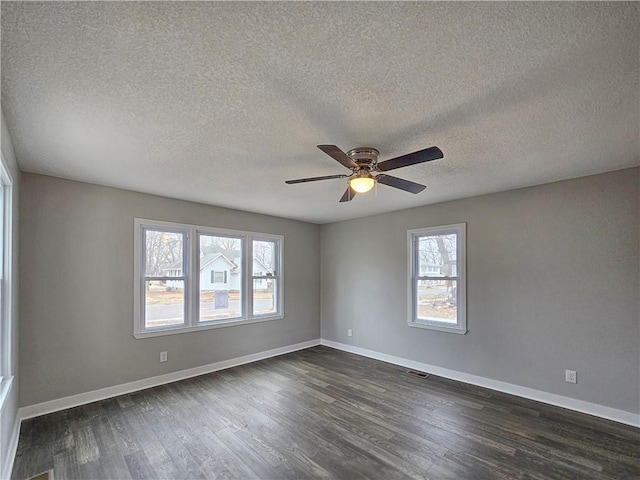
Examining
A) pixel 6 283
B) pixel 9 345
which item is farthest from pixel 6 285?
pixel 9 345

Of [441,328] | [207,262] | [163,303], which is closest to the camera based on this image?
[163,303]

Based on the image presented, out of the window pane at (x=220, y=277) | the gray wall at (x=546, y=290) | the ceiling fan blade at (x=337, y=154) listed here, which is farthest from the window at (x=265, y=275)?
the ceiling fan blade at (x=337, y=154)

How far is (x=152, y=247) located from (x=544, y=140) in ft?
14.6

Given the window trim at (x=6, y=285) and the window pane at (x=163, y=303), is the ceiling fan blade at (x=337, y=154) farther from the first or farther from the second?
the window pane at (x=163, y=303)

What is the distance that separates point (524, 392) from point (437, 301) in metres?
1.46

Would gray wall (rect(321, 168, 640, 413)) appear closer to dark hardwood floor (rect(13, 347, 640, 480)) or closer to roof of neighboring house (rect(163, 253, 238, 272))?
dark hardwood floor (rect(13, 347, 640, 480))

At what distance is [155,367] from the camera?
4.12 metres

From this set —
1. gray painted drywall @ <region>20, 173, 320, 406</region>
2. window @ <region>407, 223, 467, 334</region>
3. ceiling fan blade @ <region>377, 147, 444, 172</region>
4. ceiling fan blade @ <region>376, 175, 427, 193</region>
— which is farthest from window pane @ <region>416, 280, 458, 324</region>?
gray painted drywall @ <region>20, 173, 320, 406</region>

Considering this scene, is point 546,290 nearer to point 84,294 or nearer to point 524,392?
point 524,392

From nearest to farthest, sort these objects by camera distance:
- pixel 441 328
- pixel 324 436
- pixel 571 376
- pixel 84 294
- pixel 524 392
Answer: pixel 324 436 → pixel 571 376 → pixel 84 294 → pixel 524 392 → pixel 441 328

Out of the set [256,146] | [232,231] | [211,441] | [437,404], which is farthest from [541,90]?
[232,231]

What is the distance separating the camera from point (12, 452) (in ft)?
8.21

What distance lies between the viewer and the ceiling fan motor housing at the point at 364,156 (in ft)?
8.50

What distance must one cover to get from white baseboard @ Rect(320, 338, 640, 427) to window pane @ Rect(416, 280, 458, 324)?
0.70m
